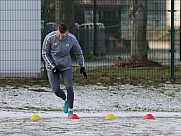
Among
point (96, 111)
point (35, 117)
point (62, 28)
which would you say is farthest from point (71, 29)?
point (35, 117)

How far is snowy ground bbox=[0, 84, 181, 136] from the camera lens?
420 inches

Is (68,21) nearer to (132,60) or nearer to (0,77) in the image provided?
(132,60)

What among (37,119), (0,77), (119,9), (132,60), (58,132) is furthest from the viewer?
(119,9)

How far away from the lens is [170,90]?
17.1 meters

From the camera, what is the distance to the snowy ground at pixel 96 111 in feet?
35.0

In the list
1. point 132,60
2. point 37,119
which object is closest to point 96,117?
point 37,119

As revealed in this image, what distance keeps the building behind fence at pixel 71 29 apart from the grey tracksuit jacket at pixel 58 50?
5779 mm

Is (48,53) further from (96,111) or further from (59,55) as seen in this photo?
(96,111)

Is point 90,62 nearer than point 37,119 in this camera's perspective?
No

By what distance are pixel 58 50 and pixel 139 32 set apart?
9.17 metres

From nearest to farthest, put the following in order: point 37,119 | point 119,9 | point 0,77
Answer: point 37,119, point 0,77, point 119,9

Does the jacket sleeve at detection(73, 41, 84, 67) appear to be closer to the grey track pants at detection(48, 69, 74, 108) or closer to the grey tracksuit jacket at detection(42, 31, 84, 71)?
the grey tracksuit jacket at detection(42, 31, 84, 71)

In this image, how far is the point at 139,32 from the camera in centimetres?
2117

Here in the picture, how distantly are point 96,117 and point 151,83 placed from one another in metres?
6.00
